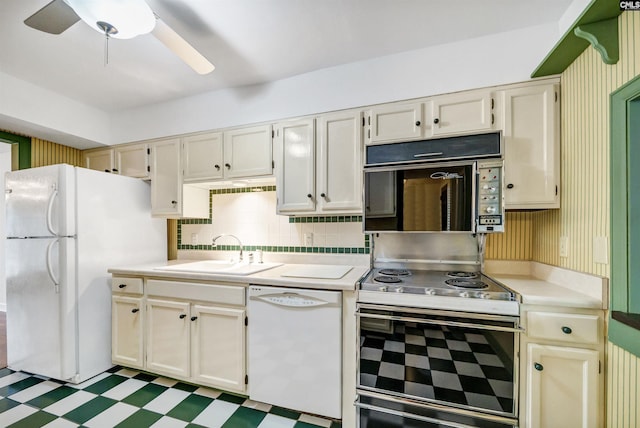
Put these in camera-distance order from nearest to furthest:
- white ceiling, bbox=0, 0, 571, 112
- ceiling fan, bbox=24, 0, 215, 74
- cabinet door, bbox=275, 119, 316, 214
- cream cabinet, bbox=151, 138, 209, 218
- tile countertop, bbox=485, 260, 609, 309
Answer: ceiling fan, bbox=24, 0, 215, 74, tile countertop, bbox=485, 260, 609, 309, white ceiling, bbox=0, 0, 571, 112, cabinet door, bbox=275, 119, 316, 214, cream cabinet, bbox=151, 138, 209, 218

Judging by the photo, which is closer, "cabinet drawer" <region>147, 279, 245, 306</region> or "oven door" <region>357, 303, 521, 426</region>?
"oven door" <region>357, 303, 521, 426</region>

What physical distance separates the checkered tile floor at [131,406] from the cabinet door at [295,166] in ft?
4.55

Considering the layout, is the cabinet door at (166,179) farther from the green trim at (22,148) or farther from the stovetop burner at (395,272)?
the stovetop burner at (395,272)

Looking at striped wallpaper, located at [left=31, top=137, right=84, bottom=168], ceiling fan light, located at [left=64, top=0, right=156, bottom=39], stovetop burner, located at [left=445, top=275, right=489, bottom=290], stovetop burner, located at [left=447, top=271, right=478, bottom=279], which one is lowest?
stovetop burner, located at [left=447, top=271, right=478, bottom=279]

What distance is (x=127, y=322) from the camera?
212 cm

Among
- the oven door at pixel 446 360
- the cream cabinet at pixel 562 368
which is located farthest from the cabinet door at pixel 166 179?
the cream cabinet at pixel 562 368

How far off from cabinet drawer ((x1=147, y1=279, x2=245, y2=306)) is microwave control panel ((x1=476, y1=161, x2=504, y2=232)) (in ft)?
5.24

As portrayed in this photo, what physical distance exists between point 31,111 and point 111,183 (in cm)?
84

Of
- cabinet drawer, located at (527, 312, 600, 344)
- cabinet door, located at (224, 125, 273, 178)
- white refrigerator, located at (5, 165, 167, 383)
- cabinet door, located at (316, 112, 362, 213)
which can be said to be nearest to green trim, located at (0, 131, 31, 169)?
white refrigerator, located at (5, 165, 167, 383)

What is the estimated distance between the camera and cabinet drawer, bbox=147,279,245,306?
1784 millimetres

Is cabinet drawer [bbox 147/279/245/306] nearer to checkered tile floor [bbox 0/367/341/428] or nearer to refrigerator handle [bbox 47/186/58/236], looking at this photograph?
checkered tile floor [bbox 0/367/341/428]

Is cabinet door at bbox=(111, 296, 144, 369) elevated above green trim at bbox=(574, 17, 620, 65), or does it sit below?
below

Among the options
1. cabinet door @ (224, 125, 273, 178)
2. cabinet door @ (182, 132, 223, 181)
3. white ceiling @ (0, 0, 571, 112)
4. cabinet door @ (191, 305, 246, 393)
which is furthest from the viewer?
cabinet door @ (182, 132, 223, 181)

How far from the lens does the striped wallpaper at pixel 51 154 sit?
255cm
